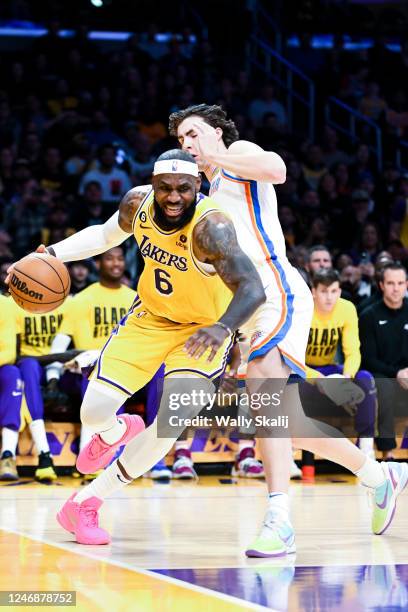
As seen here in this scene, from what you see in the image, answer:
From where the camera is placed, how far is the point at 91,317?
8.77 meters

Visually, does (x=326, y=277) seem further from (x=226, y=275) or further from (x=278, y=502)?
(x=226, y=275)

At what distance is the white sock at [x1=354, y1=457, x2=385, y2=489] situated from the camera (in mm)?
5555

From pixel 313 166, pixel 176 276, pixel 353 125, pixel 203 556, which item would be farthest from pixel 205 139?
pixel 353 125

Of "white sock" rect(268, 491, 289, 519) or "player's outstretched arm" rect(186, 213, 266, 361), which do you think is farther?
"white sock" rect(268, 491, 289, 519)

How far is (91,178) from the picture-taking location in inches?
464

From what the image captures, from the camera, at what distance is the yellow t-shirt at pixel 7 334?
27.5 ft

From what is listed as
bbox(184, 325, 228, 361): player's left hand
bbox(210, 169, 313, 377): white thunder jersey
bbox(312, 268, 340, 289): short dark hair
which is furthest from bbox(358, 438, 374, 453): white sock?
bbox(184, 325, 228, 361): player's left hand

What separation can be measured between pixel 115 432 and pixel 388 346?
422cm

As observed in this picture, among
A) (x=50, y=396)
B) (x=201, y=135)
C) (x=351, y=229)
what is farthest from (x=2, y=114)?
(x=201, y=135)

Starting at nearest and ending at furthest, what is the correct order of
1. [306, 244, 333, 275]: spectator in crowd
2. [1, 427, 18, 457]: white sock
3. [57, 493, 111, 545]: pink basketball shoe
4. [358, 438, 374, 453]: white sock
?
[57, 493, 111, 545]: pink basketball shoe
[1, 427, 18, 457]: white sock
[358, 438, 374, 453]: white sock
[306, 244, 333, 275]: spectator in crowd

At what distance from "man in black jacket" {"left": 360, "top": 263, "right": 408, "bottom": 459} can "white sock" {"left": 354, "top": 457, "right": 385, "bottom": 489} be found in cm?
324

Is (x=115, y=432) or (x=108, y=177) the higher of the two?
Result: (x=108, y=177)

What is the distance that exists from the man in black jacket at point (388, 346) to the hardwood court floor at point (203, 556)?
144 cm

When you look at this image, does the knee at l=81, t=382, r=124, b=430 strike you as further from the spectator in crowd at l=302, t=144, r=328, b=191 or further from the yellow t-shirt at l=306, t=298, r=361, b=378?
the spectator in crowd at l=302, t=144, r=328, b=191
